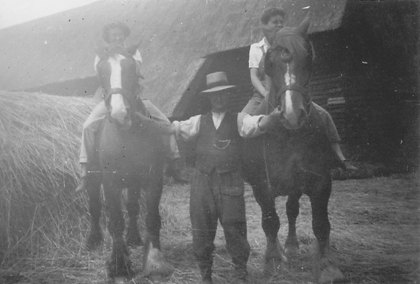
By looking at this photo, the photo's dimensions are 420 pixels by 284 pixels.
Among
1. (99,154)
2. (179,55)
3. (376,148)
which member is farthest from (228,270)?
(179,55)

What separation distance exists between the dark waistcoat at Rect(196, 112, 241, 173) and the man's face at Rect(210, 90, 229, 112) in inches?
3.0

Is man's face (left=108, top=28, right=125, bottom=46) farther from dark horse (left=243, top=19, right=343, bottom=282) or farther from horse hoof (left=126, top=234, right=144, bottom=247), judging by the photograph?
horse hoof (left=126, top=234, right=144, bottom=247)

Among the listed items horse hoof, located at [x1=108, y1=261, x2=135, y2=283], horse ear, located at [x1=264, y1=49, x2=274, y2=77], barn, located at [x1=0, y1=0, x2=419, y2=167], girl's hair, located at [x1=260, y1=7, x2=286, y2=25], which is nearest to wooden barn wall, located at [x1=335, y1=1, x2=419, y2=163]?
barn, located at [x1=0, y1=0, x2=419, y2=167]

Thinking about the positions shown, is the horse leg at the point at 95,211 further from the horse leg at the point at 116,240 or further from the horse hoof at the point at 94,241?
the horse leg at the point at 116,240

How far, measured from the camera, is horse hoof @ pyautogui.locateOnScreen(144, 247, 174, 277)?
162 inches

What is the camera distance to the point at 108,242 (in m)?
5.18

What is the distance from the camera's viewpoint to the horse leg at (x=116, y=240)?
4.05 meters

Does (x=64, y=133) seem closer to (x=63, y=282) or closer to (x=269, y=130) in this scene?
(x=63, y=282)

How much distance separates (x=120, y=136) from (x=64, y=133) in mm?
1898

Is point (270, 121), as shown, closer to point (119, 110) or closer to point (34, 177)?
point (119, 110)

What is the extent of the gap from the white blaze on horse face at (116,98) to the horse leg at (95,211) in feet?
5.81

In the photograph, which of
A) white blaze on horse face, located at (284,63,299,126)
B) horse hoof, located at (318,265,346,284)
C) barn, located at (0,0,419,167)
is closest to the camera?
white blaze on horse face, located at (284,63,299,126)

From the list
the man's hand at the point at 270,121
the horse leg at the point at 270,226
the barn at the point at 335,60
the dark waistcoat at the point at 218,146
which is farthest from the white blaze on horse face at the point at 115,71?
the barn at the point at 335,60

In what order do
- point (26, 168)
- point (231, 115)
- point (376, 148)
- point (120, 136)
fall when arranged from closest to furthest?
point (231, 115), point (120, 136), point (26, 168), point (376, 148)
